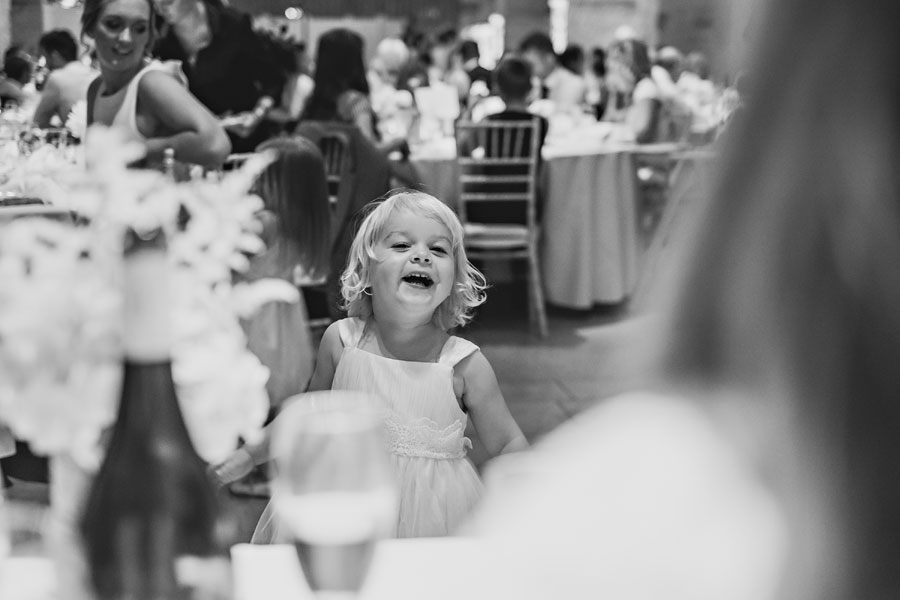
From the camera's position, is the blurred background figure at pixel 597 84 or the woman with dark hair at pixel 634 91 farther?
the blurred background figure at pixel 597 84

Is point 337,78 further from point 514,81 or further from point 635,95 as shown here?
point 635,95

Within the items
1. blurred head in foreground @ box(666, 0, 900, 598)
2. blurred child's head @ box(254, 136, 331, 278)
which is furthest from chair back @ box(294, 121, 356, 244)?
blurred head in foreground @ box(666, 0, 900, 598)

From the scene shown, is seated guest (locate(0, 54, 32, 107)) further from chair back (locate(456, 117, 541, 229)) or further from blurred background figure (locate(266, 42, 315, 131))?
chair back (locate(456, 117, 541, 229))

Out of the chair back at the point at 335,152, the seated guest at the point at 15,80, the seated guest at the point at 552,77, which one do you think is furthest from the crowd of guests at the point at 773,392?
the seated guest at the point at 552,77

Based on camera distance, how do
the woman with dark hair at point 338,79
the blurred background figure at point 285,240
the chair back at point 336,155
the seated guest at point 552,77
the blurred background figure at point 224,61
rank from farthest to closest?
the seated guest at point 552,77
the woman with dark hair at point 338,79
the chair back at point 336,155
the blurred background figure at point 224,61
the blurred background figure at point 285,240

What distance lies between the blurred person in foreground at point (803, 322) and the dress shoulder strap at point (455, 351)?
1.17m

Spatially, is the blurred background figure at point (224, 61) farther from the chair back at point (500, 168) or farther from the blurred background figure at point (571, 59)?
the blurred background figure at point (571, 59)

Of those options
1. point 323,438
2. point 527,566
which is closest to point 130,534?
point 323,438

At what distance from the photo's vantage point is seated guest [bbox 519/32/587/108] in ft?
24.4

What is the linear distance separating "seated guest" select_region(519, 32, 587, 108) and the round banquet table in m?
1.63

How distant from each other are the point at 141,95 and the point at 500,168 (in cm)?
277

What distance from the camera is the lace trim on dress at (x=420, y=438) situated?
5.32 ft

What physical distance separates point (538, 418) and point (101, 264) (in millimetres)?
3098

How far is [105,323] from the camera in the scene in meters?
0.79
